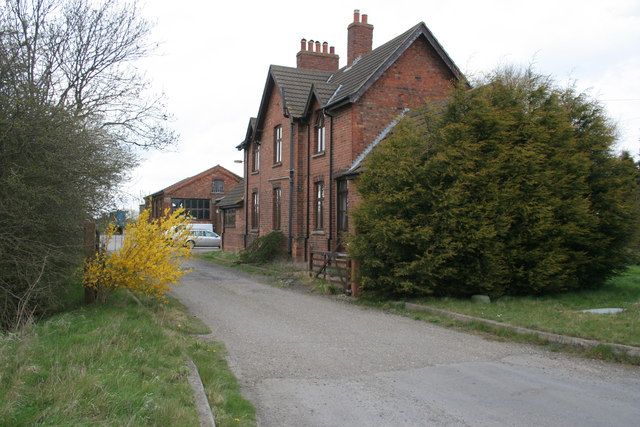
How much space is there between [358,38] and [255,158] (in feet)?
26.7

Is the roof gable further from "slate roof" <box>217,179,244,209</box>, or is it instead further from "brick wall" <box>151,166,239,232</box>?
"brick wall" <box>151,166,239,232</box>

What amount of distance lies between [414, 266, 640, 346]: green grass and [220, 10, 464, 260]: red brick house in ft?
21.4

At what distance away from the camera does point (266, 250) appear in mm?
23500

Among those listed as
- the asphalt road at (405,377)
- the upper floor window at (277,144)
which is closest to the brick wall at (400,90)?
the upper floor window at (277,144)

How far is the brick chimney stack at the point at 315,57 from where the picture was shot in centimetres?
2753

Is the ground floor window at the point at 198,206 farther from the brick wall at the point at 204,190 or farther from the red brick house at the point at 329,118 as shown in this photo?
the red brick house at the point at 329,118

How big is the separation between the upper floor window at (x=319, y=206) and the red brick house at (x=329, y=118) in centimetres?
2

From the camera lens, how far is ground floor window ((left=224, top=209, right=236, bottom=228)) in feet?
109

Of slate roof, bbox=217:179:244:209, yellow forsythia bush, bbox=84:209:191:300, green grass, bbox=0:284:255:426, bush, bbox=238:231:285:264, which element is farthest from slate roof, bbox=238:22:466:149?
green grass, bbox=0:284:255:426

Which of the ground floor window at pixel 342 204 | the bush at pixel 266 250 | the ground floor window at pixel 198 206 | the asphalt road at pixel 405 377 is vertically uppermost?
the ground floor window at pixel 198 206

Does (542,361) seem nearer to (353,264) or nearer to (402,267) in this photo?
(402,267)

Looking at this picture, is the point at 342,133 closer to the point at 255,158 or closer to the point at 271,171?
the point at 271,171

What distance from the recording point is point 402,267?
12773 millimetres

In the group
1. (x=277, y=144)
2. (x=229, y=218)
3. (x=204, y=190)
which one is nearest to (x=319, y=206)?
(x=277, y=144)
